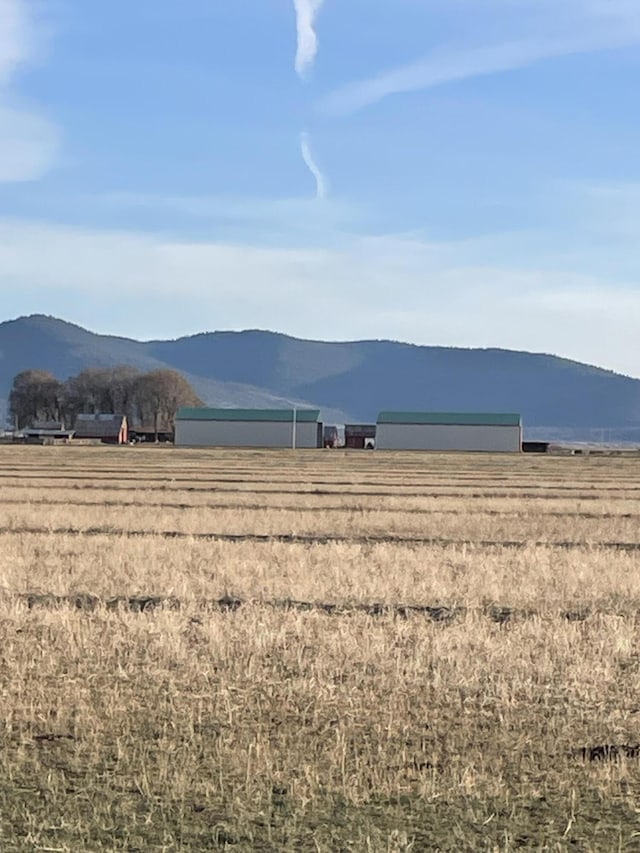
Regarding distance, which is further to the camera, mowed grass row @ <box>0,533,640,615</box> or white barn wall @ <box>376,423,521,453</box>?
white barn wall @ <box>376,423,521,453</box>

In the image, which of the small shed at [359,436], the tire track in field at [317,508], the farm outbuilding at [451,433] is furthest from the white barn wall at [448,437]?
the tire track in field at [317,508]

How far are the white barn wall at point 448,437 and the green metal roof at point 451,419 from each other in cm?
47

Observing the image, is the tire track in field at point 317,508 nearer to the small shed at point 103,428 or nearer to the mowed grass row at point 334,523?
the mowed grass row at point 334,523

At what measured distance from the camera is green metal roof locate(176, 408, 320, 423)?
137 metres

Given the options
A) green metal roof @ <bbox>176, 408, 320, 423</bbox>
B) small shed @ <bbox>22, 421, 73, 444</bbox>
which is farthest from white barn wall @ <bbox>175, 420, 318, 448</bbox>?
small shed @ <bbox>22, 421, 73, 444</bbox>

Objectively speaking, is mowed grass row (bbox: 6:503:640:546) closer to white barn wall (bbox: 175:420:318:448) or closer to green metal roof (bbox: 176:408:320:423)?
white barn wall (bbox: 175:420:318:448)

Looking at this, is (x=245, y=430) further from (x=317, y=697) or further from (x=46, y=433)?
(x=317, y=697)

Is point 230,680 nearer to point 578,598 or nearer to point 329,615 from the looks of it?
point 329,615

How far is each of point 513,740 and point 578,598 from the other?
701 centimetres

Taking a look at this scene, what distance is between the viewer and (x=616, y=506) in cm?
3641

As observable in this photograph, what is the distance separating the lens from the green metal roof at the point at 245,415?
137 metres

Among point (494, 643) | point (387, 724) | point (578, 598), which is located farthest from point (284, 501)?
point (387, 724)

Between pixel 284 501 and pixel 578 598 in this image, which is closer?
pixel 578 598

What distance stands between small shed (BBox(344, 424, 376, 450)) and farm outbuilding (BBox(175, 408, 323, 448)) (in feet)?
43.3
